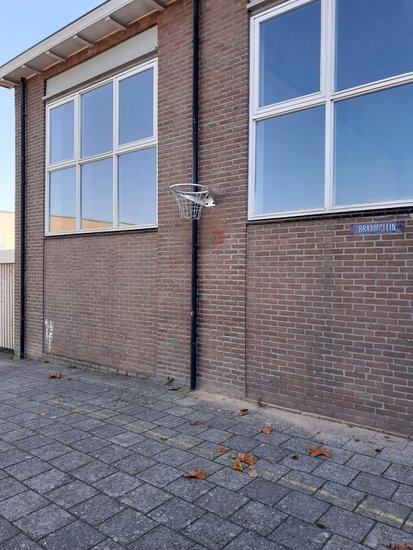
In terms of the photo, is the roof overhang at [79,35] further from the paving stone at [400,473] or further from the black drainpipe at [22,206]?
the paving stone at [400,473]

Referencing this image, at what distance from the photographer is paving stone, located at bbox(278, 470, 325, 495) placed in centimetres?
293

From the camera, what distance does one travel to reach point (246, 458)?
337 cm

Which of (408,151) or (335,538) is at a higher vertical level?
(408,151)

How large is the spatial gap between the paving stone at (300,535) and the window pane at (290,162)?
294 cm

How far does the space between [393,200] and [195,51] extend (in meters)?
3.16

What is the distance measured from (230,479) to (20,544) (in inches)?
54.8

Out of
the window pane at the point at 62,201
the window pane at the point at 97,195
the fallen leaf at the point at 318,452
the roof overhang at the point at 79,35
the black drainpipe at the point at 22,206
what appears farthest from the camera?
the black drainpipe at the point at 22,206

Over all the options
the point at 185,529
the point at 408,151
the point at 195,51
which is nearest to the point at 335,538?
the point at 185,529

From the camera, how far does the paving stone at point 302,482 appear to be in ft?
9.62

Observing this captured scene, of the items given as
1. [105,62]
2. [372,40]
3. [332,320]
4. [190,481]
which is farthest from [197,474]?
[105,62]

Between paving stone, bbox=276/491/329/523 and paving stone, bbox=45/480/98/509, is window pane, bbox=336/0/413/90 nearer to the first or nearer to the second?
paving stone, bbox=276/491/329/523

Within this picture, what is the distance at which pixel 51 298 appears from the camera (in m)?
7.43

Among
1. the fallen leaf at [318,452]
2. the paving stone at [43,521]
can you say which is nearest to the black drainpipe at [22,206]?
the paving stone at [43,521]

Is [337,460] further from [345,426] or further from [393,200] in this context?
[393,200]
